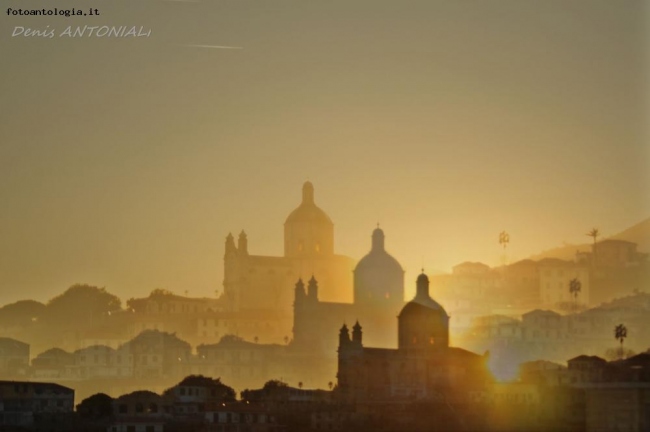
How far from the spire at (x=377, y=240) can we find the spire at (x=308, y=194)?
14.8 ft

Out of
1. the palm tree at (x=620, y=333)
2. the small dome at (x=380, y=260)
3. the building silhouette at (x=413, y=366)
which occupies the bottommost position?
the building silhouette at (x=413, y=366)

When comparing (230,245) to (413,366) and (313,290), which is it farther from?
(413,366)

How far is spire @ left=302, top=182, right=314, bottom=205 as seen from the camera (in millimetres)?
71000

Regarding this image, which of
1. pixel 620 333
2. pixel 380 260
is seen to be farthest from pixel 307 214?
pixel 620 333

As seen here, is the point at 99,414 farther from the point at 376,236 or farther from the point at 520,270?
the point at 520,270

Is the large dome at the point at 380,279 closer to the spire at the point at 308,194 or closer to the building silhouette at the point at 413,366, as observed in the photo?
the spire at the point at 308,194

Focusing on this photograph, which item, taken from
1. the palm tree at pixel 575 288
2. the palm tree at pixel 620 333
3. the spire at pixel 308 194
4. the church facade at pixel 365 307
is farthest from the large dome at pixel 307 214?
the palm tree at pixel 620 333

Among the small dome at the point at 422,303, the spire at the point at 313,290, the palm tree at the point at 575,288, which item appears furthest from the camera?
the palm tree at the point at 575,288

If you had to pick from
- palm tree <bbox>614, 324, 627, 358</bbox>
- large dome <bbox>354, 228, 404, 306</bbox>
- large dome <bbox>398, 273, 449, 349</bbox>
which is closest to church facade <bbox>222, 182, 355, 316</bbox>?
large dome <bbox>354, 228, 404, 306</bbox>

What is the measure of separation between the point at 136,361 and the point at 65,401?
60.1ft

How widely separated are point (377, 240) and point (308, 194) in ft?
25.2

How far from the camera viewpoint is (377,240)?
220ft

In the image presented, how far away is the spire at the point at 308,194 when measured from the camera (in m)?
71.0

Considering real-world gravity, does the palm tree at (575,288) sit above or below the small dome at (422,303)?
above
